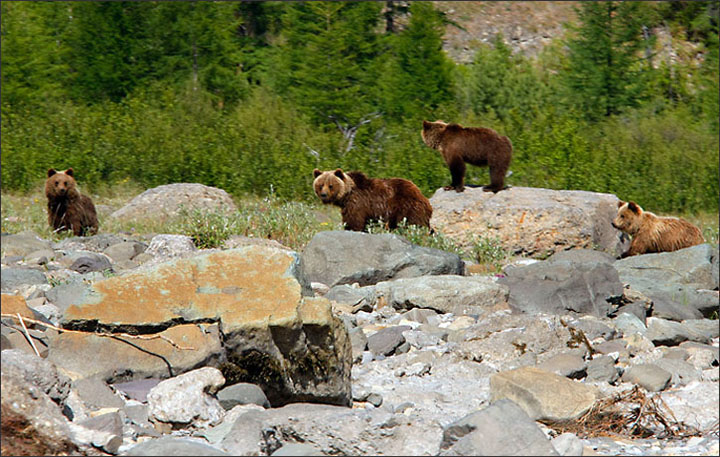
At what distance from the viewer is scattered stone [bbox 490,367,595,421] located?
4.28 metres

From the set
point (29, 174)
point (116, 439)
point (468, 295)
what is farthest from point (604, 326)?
point (29, 174)

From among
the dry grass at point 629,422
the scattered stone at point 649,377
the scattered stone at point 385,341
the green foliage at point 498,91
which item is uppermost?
the dry grass at point 629,422

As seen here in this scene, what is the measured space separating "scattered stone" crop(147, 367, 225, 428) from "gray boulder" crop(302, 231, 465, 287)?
12.2 feet

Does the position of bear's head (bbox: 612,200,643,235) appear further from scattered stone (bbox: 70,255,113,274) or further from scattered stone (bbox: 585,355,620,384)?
scattered stone (bbox: 70,255,113,274)

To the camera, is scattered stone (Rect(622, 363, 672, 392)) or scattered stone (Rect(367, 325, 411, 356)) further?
scattered stone (Rect(367, 325, 411, 356))

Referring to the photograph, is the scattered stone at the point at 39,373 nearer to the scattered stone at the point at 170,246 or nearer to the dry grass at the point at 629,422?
the dry grass at the point at 629,422

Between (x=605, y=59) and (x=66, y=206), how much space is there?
17.0 meters

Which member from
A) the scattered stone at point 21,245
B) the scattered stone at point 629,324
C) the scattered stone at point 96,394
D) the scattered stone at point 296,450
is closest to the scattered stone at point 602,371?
the scattered stone at point 629,324

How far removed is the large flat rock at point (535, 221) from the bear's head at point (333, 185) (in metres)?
1.24

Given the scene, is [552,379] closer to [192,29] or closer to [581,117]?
[581,117]

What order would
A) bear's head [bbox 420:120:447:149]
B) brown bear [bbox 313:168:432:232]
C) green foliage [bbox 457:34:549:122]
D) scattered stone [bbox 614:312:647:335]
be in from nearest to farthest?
scattered stone [bbox 614:312:647:335], brown bear [bbox 313:168:432:232], bear's head [bbox 420:120:447:149], green foliage [bbox 457:34:549:122]

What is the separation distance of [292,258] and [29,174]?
12.9 metres

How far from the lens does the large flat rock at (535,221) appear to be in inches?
412

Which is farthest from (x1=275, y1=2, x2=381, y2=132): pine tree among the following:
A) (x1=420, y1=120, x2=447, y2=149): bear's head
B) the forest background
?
(x1=420, y1=120, x2=447, y2=149): bear's head
